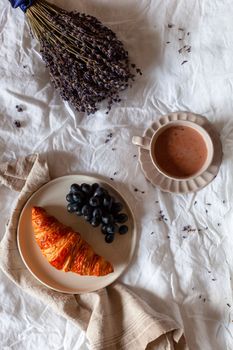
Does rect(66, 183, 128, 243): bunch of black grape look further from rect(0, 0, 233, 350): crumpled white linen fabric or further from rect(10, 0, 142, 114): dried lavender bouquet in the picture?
rect(10, 0, 142, 114): dried lavender bouquet

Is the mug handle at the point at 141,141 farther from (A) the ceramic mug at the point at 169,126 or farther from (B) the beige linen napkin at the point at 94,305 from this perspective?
(B) the beige linen napkin at the point at 94,305

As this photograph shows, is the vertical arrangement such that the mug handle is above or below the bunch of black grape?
above

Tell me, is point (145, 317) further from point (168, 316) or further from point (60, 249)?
point (60, 249)

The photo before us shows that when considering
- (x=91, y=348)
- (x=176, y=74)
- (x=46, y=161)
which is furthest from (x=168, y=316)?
(x=176, y=74)

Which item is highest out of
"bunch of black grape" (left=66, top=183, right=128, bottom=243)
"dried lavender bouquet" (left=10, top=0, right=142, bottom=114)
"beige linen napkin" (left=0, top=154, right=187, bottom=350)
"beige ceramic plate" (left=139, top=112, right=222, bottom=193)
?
"dried lavender bouquet" (left=10, top=0, right=142, bottom=114)

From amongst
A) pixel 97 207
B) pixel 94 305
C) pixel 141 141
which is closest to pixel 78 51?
pixel 141 141

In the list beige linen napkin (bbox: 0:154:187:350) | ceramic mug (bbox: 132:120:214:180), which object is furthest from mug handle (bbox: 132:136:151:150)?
beige linen napkin (bbox: 0:154:187:350)

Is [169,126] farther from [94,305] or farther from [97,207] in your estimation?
[94,305]
